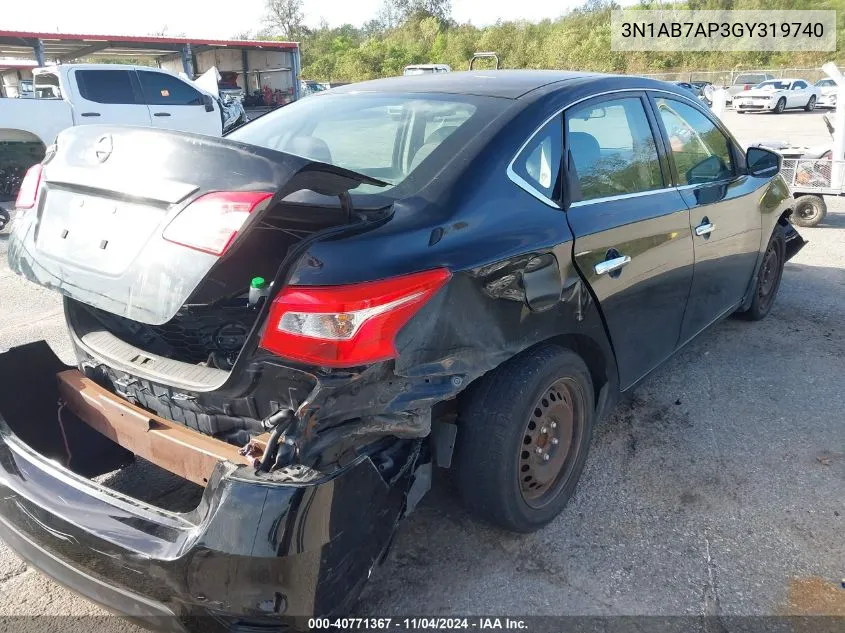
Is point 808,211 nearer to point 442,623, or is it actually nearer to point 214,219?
point 442,623

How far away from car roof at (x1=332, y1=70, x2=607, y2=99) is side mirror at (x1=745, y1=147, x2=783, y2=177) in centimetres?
158

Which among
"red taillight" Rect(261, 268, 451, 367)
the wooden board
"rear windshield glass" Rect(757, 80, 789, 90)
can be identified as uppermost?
"rear windshield glass" Rect(757, 80, 789, 90)

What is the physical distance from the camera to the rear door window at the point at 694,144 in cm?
323

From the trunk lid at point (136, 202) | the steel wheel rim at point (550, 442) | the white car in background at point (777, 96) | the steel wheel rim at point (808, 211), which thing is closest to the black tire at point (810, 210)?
the steel wheel rim at point (808, 211)

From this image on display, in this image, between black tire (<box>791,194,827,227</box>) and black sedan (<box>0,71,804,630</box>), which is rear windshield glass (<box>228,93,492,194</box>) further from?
black tire (<box>791,194,827,227</box>)

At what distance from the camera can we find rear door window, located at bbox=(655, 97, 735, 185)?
3.23 metres

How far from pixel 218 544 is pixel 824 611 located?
1.98 m

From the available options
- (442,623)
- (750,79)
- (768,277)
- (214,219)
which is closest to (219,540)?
(214,219)

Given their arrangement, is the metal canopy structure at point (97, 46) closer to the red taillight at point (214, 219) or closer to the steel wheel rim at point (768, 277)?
the steel wheel rim at point (768, 277)

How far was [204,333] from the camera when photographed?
2.20 m

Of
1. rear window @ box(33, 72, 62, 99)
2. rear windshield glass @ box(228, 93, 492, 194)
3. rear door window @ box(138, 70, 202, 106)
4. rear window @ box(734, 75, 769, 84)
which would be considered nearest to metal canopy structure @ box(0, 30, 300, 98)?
rear window @ box(33, 72, 62, 99)

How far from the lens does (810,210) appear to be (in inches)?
305

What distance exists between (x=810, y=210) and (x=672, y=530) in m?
6.61

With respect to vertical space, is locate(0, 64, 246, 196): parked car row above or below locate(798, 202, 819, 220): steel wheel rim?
above
